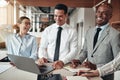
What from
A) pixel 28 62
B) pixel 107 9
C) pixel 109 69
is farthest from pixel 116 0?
pixel 28 62

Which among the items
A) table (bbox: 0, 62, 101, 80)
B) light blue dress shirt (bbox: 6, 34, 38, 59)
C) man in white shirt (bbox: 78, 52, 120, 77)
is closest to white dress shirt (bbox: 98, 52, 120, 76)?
man in white shirt (bbox: 78, 52, 120, 77)

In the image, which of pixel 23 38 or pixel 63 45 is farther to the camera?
pixel 23 38

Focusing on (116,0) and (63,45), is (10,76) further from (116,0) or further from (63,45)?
(116,0)

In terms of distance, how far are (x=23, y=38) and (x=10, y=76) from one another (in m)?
1.16

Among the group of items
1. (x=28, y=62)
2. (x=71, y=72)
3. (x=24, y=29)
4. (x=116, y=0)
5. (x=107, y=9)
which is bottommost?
(x=71, y=72)

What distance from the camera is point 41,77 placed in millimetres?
1552

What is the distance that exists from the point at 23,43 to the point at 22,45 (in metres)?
0.03

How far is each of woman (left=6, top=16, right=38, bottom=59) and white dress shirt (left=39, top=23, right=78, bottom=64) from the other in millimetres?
206

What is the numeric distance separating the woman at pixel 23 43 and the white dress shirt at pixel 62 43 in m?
0.21

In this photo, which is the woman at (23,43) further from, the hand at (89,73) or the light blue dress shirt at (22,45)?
the hand at (89,73)

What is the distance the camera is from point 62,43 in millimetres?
2328

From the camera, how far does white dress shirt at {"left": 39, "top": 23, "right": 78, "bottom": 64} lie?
91.2 inches

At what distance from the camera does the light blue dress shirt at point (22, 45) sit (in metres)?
2.56

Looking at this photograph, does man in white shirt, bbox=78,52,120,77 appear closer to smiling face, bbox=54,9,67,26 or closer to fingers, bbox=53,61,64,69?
fingers, bbox=53,61,64,69
